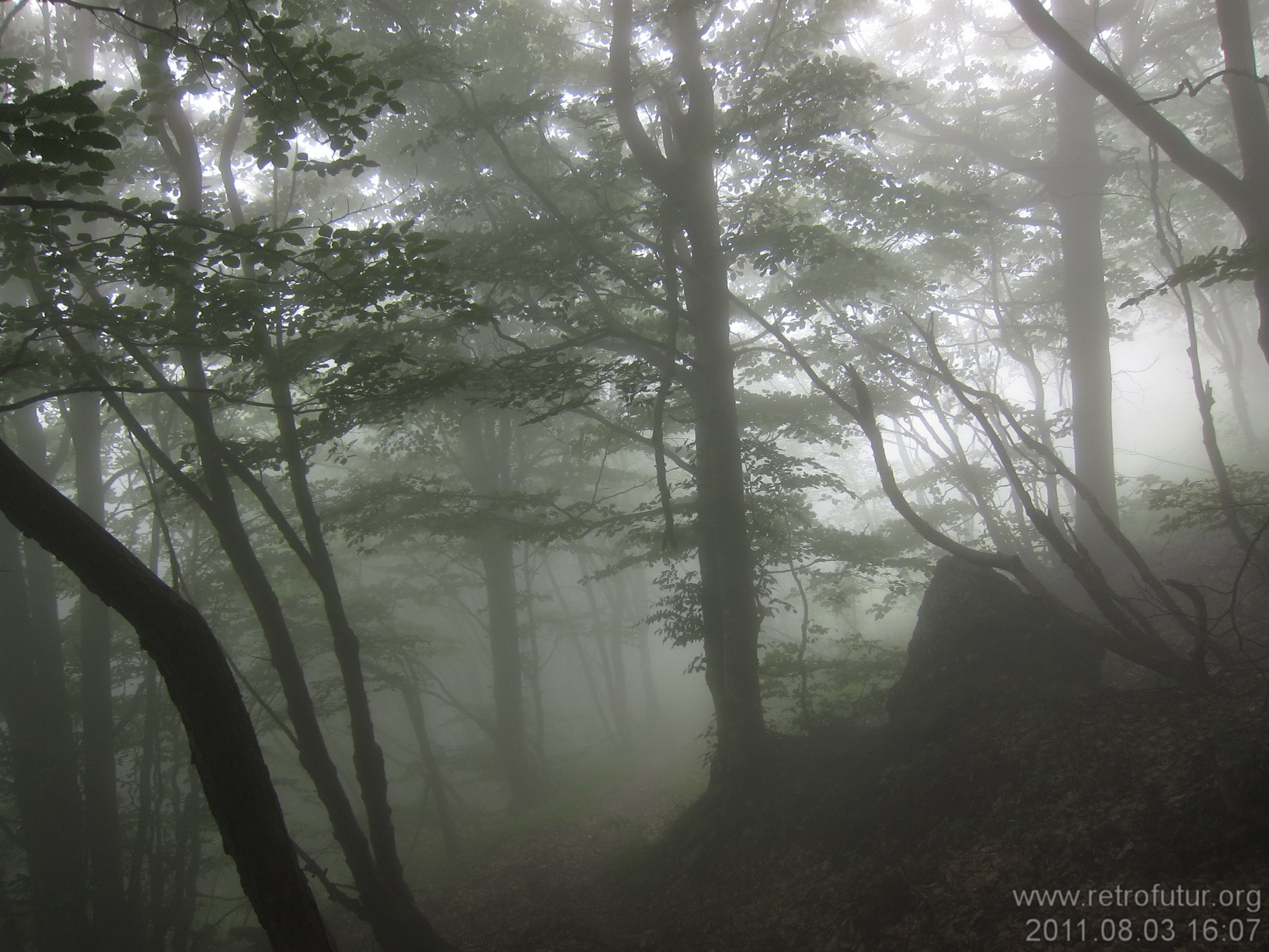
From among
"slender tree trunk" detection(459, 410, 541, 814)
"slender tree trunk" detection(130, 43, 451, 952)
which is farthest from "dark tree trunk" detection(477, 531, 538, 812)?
"slender tree trunk" detection(130, 43, 451, 952)

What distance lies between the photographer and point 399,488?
429 inches

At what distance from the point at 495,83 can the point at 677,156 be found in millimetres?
5276

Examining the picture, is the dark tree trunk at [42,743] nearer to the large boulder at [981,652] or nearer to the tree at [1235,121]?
the large boulder at [981,652]

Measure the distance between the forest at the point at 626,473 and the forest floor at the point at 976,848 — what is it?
4cm

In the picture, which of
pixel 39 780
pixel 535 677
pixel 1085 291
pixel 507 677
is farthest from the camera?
pixel 535 677

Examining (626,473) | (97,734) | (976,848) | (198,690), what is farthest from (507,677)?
(198,690)

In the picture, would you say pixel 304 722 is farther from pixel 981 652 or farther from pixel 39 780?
pixel 981 652

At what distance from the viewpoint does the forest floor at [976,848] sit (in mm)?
4629

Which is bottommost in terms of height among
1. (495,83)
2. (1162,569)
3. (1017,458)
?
(1162,569)

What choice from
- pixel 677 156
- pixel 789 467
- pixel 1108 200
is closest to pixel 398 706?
pixel 789 467

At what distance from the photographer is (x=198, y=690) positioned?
4.18m

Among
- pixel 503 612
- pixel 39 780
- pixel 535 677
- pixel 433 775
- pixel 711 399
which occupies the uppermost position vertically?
pixel 711 399

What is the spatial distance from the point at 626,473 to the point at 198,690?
13759 millimetres

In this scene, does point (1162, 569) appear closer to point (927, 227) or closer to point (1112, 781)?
point (927, 227)
